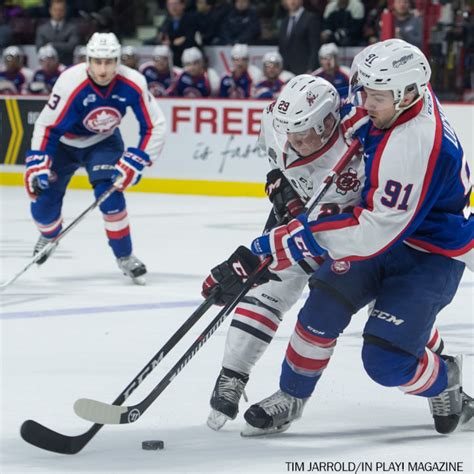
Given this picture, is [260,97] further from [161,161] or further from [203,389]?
[203,389]

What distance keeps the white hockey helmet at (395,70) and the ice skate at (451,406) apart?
758 millimetres

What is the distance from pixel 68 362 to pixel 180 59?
7770mm

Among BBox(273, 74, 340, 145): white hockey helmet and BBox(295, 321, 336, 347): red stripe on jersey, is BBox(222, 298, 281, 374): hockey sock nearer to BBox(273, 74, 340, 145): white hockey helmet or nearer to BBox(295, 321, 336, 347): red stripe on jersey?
BBox(295, 321, 336, 347): red stripe on jersey

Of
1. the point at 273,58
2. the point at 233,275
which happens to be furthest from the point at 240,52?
the point at 233,275

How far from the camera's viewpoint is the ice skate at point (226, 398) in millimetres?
3434

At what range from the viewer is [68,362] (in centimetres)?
434

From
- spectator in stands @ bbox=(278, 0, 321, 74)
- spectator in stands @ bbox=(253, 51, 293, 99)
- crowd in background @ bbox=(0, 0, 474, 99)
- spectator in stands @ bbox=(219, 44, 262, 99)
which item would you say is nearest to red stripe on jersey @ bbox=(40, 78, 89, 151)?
crowd in background @ bbox=(0, 0, 474, 99)

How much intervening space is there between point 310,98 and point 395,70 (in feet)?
0.86

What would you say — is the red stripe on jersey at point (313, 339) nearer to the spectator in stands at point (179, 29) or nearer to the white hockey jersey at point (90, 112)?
the white hockey jersey at point (90, 112)

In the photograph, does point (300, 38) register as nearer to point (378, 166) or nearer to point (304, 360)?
point (304, 360)

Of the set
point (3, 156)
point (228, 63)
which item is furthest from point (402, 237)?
point (228, 63)

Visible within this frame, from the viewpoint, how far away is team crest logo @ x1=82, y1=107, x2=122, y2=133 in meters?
6.28

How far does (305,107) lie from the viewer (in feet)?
10.9

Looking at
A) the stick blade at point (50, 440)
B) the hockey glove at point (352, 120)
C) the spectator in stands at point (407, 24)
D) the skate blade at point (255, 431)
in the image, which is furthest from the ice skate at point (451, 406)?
the spectator in stands at point (407, 24)
